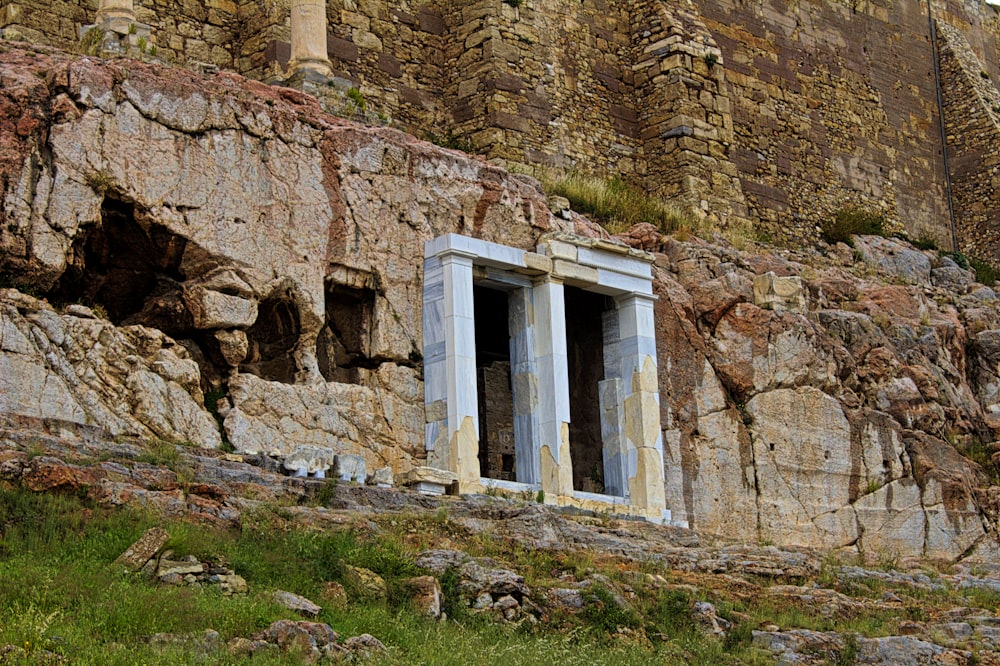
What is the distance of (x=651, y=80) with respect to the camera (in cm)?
3005

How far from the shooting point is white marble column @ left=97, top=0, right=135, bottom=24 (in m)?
22.8

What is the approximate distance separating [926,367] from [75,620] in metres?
16.5

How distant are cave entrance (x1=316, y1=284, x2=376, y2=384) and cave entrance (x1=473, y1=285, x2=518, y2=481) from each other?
82.8 inches

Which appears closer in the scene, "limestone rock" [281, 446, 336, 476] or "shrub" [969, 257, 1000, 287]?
"limestone rock" [281, 446, 336, 476]

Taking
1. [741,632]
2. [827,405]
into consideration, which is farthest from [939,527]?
[741,632]

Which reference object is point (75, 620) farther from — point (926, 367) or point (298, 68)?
point (926, 367)

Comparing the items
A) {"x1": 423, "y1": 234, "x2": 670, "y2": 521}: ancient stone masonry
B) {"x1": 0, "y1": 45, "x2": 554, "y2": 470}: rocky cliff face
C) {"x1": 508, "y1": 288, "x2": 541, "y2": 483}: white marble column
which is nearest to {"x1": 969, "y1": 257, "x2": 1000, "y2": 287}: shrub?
{"x1": 423, "y1": 234, "x2": 670, "y2": 521}: ancient stone masonry

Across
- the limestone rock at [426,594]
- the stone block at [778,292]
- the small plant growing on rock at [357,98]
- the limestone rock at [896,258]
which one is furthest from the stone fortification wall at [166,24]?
the limestone rock at [896,258]

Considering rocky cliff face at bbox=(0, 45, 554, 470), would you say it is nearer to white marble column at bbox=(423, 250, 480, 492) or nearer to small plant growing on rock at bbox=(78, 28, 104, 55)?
white marble column at bbox=(423, 250, 480, 492)

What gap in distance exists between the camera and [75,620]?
11.9 m

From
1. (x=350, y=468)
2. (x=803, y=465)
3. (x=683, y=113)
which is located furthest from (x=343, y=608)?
(x=683, y=113)

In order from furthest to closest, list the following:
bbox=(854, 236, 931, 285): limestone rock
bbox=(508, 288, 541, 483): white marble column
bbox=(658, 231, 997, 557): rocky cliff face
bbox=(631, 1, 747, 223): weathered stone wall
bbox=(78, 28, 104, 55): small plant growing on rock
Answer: bbox=(854, 236, 931, 285): limestone rock < bbox=(631, 1, 747, 223): weathered stone wall < bbox=(658, 231, 997, 557): rocky cliff face < bbox=(78, 28, 104, 55): small plant growing on rock < bbox=(508, 288, 541, 483): white marble column

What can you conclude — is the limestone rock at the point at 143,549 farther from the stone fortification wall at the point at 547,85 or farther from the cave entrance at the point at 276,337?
the stone fortification wall at the point at 547,85

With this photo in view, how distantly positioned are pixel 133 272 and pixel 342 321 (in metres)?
2.64
